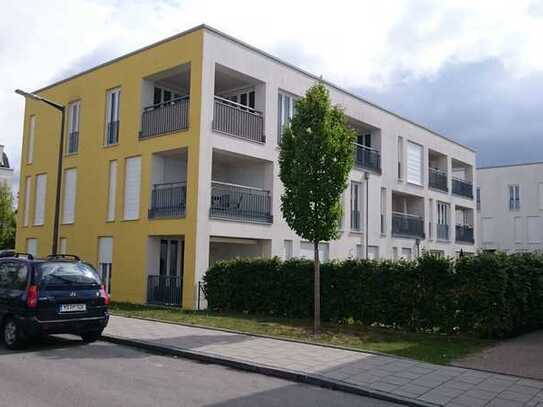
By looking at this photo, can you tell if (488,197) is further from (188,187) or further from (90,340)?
(90,340)

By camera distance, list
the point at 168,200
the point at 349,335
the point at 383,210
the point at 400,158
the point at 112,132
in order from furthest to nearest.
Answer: the point at 400,158
the point at 383,210
the point at 112,132
the point at 168,200
the point at 349,335

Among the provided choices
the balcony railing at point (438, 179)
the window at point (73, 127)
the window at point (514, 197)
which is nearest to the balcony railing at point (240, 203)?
the window at point (73, 127)

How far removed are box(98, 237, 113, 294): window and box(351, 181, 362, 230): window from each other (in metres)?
10.6

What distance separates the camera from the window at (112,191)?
22.3 metres

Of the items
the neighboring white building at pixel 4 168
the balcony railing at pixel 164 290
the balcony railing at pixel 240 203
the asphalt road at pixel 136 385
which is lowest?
Answer: the asphalt road at pixel 136 385

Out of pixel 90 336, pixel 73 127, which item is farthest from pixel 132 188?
pixel 90 336

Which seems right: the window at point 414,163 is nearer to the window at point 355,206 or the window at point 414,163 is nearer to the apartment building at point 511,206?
the window at point 355,206

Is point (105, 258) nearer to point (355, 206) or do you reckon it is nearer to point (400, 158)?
point (355, 206)

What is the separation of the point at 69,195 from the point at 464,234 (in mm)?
24216

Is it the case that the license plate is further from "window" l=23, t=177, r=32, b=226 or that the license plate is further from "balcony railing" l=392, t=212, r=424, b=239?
"balcony railing" l=392, t=212, r=424, b=239

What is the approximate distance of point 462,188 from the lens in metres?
37.0

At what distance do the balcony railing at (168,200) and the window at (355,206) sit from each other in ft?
29.5

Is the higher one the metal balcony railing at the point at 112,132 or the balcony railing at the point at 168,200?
the metal balcony railing at the point at 112,132

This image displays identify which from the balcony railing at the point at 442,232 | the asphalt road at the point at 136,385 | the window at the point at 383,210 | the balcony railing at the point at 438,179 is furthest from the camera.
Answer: the balcony railing at the point at 442,232
